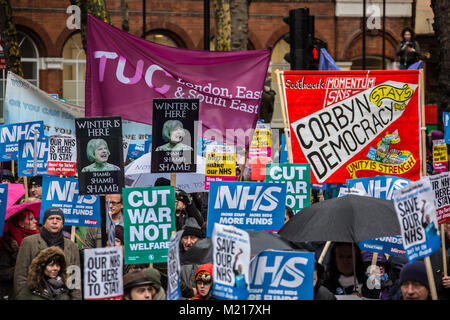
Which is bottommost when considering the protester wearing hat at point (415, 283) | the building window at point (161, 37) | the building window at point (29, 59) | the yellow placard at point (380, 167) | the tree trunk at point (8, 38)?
the protester wearing hat at point (415, 283)

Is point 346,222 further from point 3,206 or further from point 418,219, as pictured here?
point 3,206

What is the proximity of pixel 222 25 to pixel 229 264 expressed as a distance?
1672cm

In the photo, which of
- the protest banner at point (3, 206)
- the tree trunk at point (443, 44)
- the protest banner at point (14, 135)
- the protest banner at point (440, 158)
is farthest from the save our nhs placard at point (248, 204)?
the tree trunk at point (443, 44)

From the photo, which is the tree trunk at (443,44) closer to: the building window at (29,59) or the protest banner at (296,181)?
the protest banner at (296,181)

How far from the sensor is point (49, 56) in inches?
1336

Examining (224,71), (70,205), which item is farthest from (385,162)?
(70,205)

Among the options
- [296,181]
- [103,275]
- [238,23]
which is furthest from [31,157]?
[238,23]

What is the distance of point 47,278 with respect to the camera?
716cm

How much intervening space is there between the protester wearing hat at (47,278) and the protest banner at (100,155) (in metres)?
1.22

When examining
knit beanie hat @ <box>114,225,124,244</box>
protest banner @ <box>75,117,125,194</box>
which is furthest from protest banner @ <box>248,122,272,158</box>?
protest banner @ <box>75,117,125,194</box>

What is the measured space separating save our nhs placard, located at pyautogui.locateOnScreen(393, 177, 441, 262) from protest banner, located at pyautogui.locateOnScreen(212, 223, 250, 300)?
114 cm

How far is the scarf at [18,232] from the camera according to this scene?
869cm
